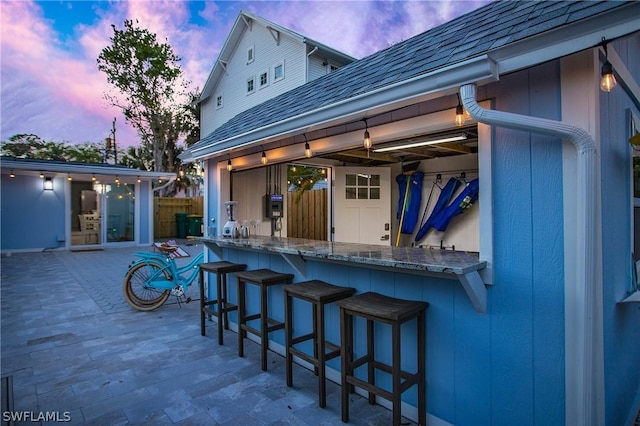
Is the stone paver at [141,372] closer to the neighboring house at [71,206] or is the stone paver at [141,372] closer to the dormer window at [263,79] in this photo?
the neighboring house at [71,206]

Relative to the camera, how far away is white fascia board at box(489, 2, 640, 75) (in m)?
1.37

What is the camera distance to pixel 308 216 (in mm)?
7961

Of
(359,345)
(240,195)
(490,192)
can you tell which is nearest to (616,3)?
(490,192)

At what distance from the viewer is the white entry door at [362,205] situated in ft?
17.2

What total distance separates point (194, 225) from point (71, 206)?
13.2ft

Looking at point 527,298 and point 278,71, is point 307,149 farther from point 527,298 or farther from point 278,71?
point 278,71

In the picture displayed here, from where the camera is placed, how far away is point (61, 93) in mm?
11516

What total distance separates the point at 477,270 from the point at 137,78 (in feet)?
58.8

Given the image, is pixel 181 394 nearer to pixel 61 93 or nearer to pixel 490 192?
pixel 490 192

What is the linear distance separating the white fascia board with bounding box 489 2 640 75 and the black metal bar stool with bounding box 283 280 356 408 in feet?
5.78

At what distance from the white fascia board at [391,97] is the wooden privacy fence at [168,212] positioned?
40.9 ft

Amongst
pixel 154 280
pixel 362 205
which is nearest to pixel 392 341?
pixel 362 205

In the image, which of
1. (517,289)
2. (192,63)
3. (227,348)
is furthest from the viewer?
(192,63)

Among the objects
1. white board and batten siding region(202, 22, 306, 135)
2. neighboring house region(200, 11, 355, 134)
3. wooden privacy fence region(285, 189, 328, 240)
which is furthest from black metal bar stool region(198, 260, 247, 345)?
white board and batten siding region(202, 22, 306, 135)
